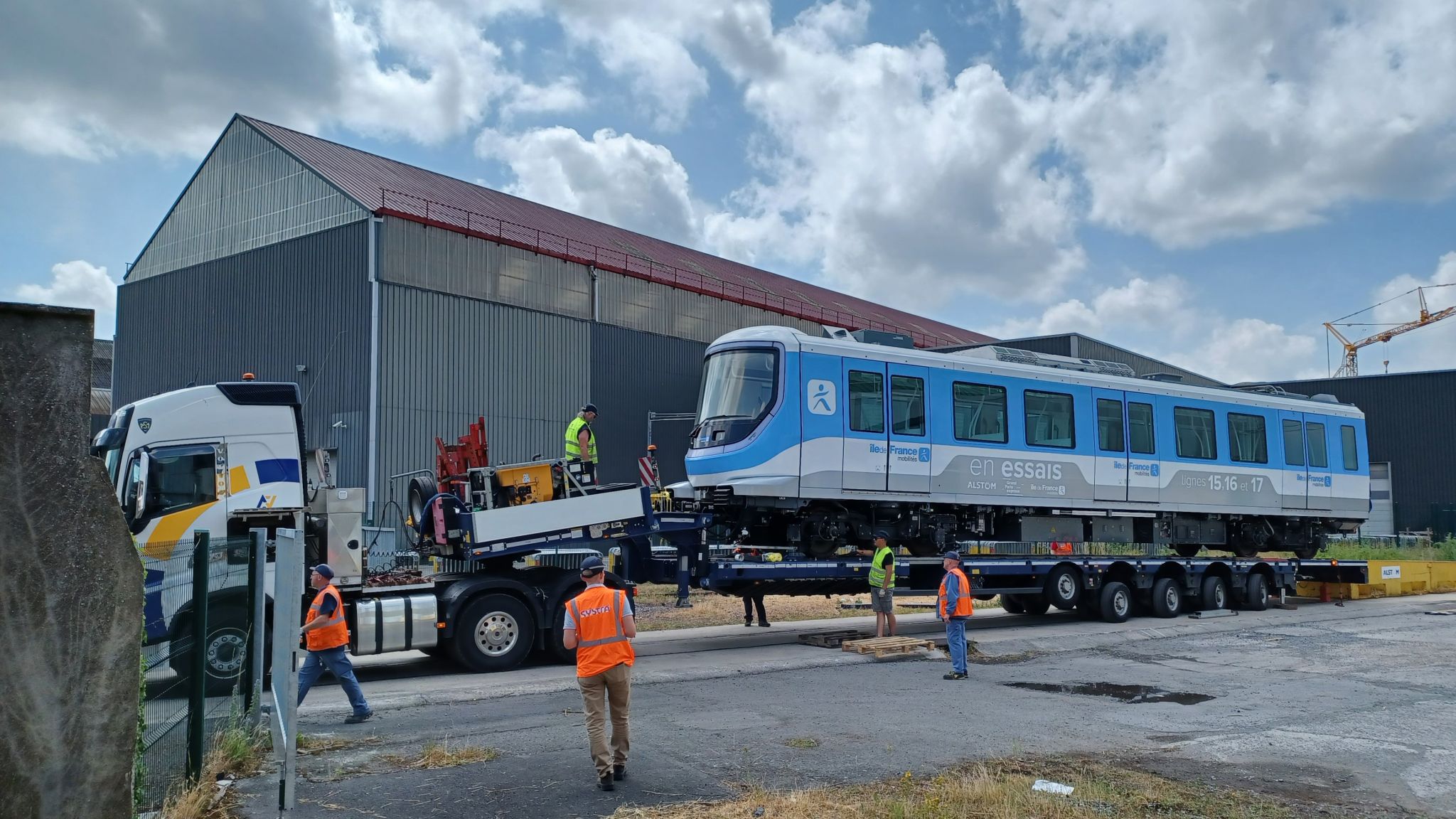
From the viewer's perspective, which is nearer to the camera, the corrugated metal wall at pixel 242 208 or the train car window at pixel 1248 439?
the train car window at pixel 1248 439

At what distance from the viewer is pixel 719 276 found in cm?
4028

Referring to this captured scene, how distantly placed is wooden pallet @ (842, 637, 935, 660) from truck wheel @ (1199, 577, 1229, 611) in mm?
7862

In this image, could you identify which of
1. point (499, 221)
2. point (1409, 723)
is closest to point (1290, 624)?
point (1409, 723)

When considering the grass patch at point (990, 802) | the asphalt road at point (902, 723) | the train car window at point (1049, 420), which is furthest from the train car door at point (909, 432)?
the grass patch at point (990, 802)

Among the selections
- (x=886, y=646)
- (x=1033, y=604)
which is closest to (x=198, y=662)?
(x=886, y=646)

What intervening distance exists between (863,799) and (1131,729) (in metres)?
3.88

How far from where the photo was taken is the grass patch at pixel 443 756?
26.4 ft

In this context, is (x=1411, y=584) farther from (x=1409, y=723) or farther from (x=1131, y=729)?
(x=1131, y=729)

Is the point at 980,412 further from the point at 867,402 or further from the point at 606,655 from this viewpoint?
the point at 606,655

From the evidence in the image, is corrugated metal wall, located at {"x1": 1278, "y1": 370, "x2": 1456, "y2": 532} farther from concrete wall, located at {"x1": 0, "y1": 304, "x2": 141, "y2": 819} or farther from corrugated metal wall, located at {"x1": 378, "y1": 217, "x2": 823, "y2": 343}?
concrete wall, located at {"x1": 0, "y1": 304, "x2": 141, "y2": 819}

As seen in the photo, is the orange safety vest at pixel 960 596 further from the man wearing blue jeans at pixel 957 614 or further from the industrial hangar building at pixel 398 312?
the industrial hangar building at pixel 398 312

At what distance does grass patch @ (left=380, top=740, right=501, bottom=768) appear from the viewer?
8.05m

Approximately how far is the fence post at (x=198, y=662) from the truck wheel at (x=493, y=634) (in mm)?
5613

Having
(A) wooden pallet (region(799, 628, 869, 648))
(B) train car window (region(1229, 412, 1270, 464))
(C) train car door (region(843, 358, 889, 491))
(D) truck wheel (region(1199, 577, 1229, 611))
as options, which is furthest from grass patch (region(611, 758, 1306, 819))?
(B) train car window (region(1229, 412, 1270, 464))
